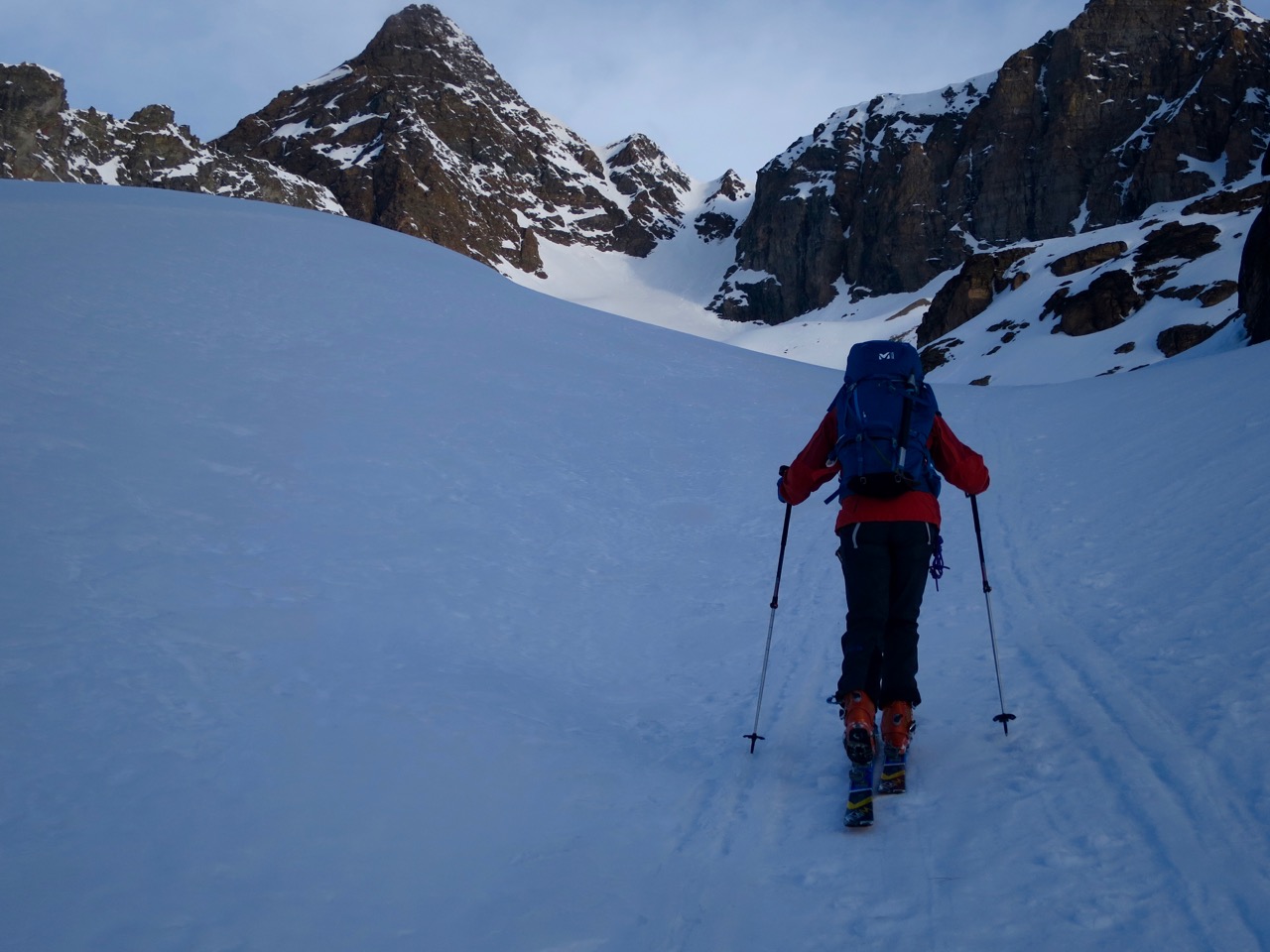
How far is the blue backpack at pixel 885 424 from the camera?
371 cm

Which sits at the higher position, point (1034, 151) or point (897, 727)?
point (1034, 151)

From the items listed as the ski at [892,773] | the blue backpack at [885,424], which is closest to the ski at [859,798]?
the ski at [892,773]

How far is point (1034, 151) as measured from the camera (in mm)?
109562

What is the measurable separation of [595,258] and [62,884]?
615 feet

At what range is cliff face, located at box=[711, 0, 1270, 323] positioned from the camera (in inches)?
3681

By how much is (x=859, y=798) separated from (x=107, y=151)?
444 ft

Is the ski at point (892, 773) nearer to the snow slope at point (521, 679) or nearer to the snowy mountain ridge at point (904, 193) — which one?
the snow slope at point (521, 679)

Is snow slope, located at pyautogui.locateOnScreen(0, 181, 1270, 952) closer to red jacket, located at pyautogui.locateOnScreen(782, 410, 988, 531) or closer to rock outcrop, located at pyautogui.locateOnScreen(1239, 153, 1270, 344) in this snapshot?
red jacket, located at pyautogui.locateOnScreen(782, 410, 988, 531)

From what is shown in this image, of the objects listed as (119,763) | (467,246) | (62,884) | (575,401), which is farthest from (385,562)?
(467,246)

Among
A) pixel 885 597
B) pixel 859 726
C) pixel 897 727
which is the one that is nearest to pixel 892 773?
pixel 897 727

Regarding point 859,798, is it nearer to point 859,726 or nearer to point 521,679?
point 859,726

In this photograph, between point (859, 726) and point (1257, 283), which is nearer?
point (859, 726)

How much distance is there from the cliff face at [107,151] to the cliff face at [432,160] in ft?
76.8

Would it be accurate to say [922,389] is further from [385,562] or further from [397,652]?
[385,562]
